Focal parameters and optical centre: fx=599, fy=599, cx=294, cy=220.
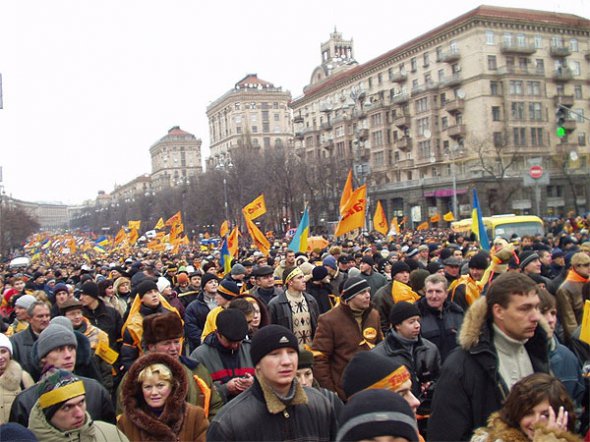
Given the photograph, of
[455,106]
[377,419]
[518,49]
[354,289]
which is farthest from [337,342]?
[518,49]

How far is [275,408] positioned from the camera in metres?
3.15

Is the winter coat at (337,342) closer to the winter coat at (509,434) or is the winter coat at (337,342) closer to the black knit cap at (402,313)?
the black knit cap at (402,313)

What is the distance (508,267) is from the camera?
892 centimetres

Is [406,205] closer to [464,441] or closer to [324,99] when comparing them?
[324,99]

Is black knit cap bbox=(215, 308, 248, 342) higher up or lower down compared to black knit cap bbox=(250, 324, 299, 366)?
lower down

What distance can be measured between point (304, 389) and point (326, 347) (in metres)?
2.27

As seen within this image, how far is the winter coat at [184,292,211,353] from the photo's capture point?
741 centimetres

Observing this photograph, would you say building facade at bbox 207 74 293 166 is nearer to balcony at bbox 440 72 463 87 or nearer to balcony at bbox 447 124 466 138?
balcony at bbox 440 72 463 87

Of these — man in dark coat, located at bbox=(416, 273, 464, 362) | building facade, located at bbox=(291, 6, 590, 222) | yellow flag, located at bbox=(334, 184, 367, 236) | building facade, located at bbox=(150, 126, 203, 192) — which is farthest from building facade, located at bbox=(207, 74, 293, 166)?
man in dark coat, located at bbox=(416, 273, 464, 362)

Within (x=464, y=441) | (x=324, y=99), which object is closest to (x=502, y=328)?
(x=464, y=441)

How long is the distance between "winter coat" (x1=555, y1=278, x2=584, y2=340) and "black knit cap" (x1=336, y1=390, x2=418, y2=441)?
5.11 metres

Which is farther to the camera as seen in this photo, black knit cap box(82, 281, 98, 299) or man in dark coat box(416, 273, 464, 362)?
black knit cap box(82, 281, 98, 299)

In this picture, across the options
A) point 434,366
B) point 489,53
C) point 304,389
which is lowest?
point 434,366

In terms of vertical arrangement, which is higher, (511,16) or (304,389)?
(511,16)
